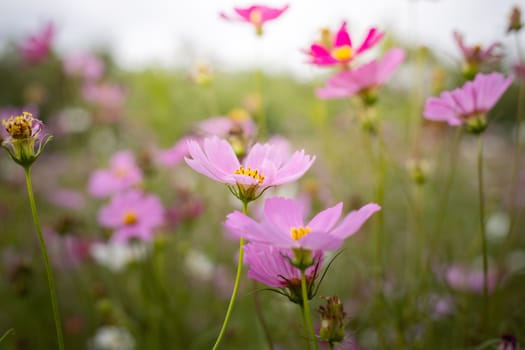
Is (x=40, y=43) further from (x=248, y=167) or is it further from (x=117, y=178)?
(x=248, y=167)

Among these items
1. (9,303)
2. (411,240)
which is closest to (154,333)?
(411,240)

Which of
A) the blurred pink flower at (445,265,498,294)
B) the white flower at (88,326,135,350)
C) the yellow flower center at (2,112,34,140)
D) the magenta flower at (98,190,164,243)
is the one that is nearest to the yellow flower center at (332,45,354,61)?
the yellow flower center at (2,112,34,140)

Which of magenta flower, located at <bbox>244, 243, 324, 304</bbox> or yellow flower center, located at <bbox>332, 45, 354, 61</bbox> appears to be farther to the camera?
yellow flower center, located at <bbox>332, 45, 354, 61</bbox>

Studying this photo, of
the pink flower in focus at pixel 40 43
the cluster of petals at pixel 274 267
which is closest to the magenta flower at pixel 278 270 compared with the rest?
the cluster of petals at pixel 274 267

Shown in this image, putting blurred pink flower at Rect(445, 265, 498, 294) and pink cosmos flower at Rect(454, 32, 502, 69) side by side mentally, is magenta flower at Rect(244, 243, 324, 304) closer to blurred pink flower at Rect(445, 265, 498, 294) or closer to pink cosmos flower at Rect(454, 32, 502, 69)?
pink cosmos flower at Rect(454, 32, 502, 69)

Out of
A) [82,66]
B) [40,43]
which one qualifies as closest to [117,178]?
[40,43]

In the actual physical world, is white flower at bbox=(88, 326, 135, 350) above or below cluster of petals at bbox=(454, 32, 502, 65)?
below

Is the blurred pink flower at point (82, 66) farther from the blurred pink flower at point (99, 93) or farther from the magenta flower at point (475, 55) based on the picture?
the magenta flower at point (475, 55)
